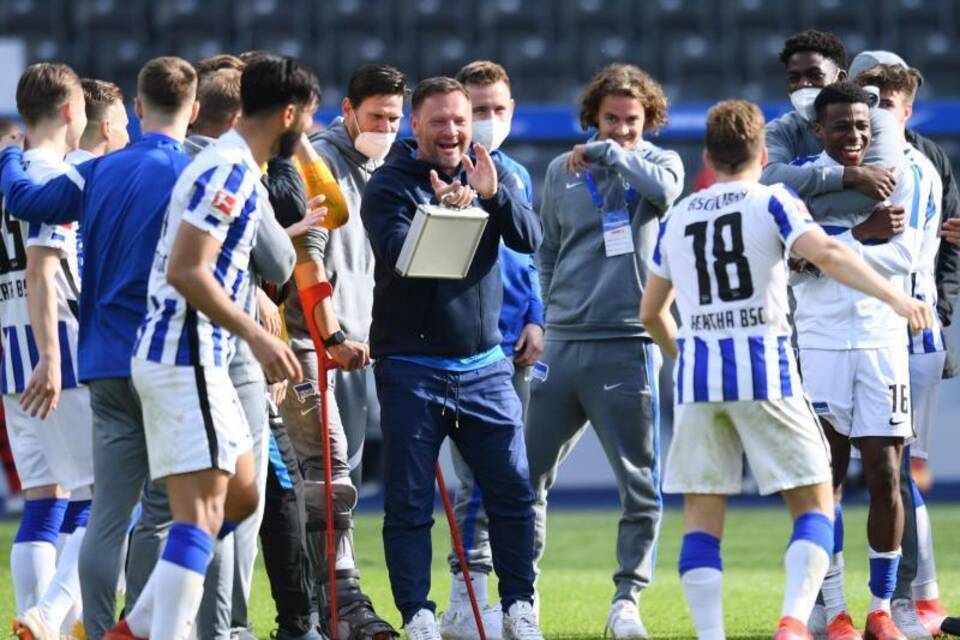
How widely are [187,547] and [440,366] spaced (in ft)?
4.61

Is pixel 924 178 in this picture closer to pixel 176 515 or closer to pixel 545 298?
pixel 545 298

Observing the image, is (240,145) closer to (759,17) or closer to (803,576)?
(803,576)

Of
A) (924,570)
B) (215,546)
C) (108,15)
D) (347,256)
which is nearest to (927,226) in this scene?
(924,570)

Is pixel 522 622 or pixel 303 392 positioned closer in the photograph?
pixel 522 622

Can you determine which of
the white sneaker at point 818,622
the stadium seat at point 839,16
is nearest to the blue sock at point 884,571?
the white sneaker at point 818,622

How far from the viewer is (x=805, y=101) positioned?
6.10 m

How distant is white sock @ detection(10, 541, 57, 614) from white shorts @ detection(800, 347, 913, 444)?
101 inches

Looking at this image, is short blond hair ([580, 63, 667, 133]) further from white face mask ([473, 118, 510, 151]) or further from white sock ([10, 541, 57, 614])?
white sock ([10, 541, 57, 614])

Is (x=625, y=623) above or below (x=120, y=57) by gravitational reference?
below

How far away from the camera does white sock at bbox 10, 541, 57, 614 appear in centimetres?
543

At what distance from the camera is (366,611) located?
5555mm

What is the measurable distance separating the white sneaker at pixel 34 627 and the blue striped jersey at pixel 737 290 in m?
2.06

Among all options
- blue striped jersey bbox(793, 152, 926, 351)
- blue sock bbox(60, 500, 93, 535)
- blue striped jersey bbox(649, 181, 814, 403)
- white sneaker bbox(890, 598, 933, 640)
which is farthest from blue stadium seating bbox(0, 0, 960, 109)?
blue striped jersey bbox(649, 181, 814, 403)

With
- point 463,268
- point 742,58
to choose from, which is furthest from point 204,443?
point 742,58
